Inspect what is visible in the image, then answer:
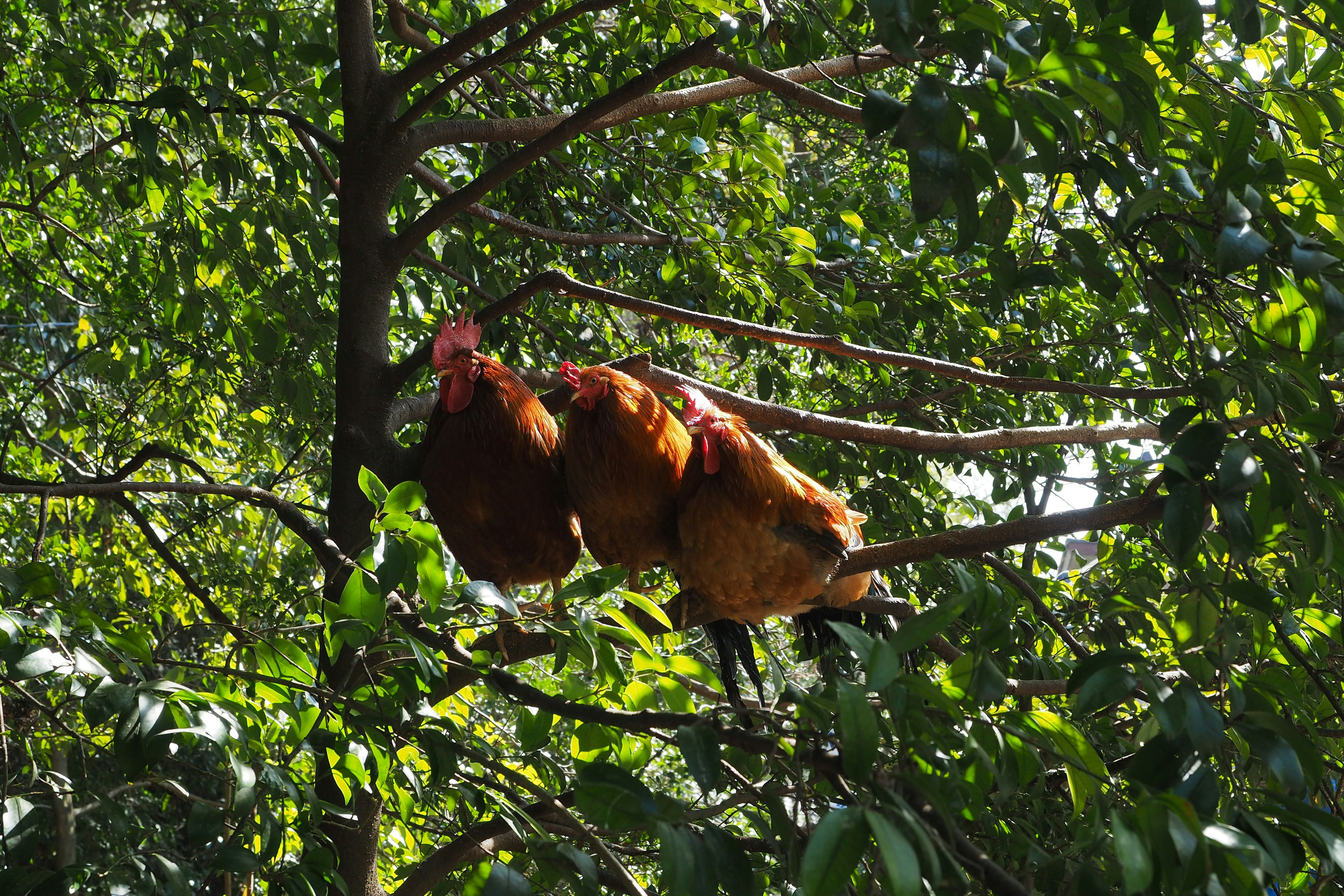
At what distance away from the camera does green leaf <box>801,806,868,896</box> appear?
83cm

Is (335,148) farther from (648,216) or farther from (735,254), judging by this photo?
(648,216)

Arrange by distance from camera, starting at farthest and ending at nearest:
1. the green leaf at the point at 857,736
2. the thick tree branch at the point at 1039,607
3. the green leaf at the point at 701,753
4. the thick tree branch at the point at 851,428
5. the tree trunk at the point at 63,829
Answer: the tree trunk at the point at 63,829 → the thick tree branch at the point at 851,428 → the thick tree branch at the point at 1039,607 → the green leaf at the point at 701,753 → the green leaf at the point at 857,736

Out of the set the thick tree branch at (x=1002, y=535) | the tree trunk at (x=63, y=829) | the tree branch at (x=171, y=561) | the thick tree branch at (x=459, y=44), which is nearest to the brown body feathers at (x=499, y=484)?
the tree branch at (x=171, y=561)

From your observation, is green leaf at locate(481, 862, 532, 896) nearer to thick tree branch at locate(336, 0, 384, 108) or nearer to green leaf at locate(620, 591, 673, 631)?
green leaf at locate(620, 591, 673, 631)

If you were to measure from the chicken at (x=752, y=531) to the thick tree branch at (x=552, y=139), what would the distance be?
2.32ft

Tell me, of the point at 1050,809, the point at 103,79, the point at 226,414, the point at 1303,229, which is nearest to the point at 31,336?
the point at 226,414

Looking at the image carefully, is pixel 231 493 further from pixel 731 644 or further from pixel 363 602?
pixel 731 644

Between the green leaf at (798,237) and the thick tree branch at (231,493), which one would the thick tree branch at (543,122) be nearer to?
the green leaf at (798,237)

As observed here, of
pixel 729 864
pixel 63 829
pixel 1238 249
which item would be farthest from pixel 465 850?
pixel 63 829

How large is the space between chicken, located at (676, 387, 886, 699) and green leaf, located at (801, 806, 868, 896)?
4.27ft

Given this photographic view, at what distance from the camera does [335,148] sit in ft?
7.90

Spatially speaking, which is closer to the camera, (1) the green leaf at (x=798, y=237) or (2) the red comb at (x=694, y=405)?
(2) the red comb at (x=694, y=405)

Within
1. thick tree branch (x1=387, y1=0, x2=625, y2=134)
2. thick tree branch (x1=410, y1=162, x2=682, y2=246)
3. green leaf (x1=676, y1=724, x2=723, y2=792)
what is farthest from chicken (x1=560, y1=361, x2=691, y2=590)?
green leaf (x1=676, y1=724, x2=723, y2=792)

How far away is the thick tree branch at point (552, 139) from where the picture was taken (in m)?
1.89
